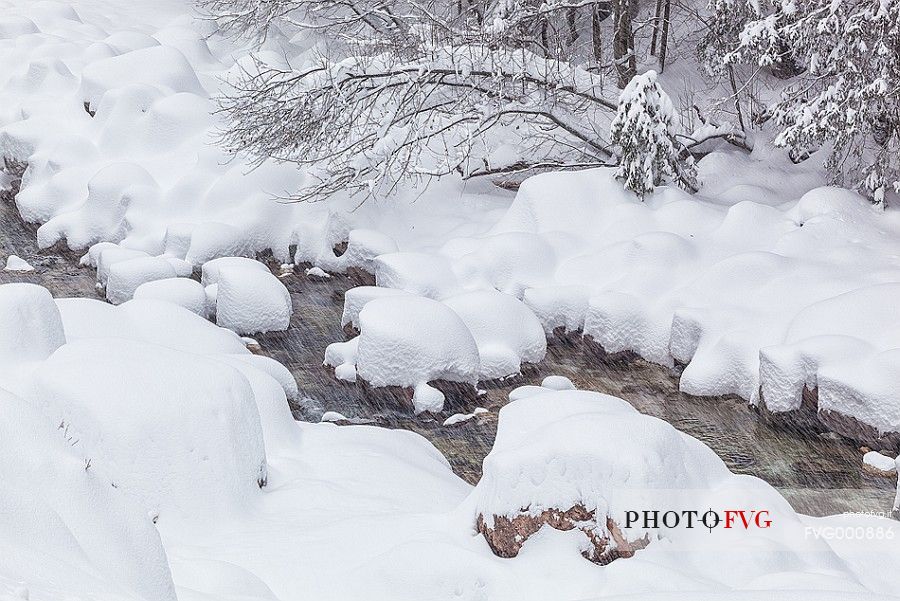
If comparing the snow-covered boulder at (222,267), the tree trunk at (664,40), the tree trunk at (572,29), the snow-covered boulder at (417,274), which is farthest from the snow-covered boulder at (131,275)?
the tree trunk at (664,40)

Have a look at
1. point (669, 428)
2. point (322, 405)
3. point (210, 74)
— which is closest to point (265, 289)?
point (322, 405)

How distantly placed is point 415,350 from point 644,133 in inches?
183

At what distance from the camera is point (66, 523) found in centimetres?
326

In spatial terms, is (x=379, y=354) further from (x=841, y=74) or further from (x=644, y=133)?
(x=841, y=74)

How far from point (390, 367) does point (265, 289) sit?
2.22 metres

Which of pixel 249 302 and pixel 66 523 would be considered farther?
pixel 249 302

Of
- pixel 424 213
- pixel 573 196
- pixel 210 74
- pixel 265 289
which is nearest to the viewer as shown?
pixel 265 289

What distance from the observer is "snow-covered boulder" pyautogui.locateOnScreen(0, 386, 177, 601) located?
273cm

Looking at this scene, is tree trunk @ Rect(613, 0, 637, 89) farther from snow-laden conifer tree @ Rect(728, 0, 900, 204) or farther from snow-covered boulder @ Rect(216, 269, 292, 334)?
snow-covered boulder @ Rect(216, 269, 292, 334)

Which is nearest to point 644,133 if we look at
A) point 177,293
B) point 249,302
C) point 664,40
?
point 664,40

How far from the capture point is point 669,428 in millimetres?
5461

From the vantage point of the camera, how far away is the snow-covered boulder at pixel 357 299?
10.5 meters

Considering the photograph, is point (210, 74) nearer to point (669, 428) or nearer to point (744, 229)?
point (744, 229)

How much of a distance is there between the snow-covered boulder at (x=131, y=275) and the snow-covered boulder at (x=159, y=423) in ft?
16.2
